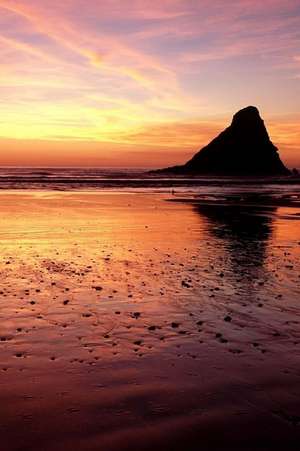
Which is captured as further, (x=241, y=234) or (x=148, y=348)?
(x=241, y=234)

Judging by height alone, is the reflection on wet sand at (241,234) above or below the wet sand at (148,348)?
above

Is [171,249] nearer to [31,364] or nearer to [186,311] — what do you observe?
[186,311]

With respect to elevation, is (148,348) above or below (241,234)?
below

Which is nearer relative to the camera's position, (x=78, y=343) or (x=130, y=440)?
(x=130, y=440)

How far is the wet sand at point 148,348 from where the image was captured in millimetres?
5660

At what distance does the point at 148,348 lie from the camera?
831 centimetres

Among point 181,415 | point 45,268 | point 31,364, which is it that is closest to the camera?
point 181,415

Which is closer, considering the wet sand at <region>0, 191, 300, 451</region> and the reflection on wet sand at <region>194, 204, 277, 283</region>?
the wet sand at <region>0, 191, 300, 451</region>

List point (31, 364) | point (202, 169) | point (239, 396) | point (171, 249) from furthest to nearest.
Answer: point (202, 169) → point (171, 249) → point (31, 364) → point (239, 396)

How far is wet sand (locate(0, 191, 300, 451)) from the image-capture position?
5.66 metres

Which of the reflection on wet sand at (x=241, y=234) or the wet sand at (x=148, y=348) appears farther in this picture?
the reflection on wet sand at (x=241, y=234)

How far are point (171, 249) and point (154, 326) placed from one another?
888 cm

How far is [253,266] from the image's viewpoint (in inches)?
606

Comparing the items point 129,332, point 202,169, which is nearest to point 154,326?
point 129,332
